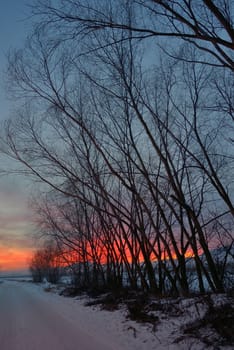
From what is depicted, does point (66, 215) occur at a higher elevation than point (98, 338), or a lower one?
higher

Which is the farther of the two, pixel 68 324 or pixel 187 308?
pixel 68 324

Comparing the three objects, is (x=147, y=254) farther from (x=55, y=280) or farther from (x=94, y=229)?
(x=55, y=280)

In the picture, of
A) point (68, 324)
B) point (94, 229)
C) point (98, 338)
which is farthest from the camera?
point (94, 229)

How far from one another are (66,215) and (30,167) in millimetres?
14411

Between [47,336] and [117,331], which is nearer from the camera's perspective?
[47,336]

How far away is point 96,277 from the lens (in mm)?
25922

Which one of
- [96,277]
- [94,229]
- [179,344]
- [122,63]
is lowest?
[179,344]

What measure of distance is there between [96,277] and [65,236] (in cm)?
451

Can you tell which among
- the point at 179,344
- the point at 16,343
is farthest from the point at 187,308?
the point at 16,343

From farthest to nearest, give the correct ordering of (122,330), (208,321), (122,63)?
(122,63) → (122,330) → (208,321)

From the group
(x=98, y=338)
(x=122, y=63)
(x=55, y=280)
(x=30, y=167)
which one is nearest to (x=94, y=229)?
(x=30, y=167)

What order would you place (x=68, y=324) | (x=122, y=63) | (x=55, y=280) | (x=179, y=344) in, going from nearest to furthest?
(x=179, y=344), (x=68, y=324), (x=122, y=63), (x=55, y=280)

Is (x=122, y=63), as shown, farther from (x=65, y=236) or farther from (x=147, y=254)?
(x=65, y=236)

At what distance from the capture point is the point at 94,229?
25328 mm
